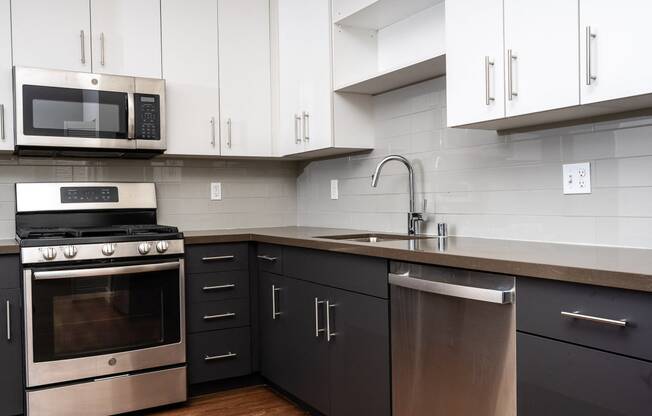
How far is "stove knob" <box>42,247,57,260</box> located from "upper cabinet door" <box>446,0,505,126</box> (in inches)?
71.0

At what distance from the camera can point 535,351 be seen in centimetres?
147

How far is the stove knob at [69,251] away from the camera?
2.53 meters

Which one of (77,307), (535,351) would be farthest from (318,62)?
(535,351)

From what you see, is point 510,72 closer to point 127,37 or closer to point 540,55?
point 540,55

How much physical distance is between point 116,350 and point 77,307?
279 millimetres

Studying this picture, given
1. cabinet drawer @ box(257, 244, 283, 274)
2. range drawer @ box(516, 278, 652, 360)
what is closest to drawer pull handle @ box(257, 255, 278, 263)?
cabinet drawer @ box(257, 244, 283, 274)

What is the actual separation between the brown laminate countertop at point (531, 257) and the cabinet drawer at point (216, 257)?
0.69 meters

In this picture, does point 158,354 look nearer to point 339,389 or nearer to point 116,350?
point 116,350

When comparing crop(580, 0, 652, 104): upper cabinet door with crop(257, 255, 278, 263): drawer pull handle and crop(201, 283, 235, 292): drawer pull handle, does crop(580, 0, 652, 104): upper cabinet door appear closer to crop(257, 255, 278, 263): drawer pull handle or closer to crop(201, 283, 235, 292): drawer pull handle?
crop(257, 255, 278, 263): drawer pull handle

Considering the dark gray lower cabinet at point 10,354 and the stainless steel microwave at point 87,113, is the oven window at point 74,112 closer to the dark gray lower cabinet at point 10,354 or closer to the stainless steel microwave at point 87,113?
the stainless steel microwave at point 87,113

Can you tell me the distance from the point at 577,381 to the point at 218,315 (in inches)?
79.6

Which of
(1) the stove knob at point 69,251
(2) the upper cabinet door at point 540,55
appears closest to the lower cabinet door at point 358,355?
(2) the upper cabinet door at point 540,55

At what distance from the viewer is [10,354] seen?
2.52m

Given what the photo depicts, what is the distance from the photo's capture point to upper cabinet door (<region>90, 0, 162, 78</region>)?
2914mm
